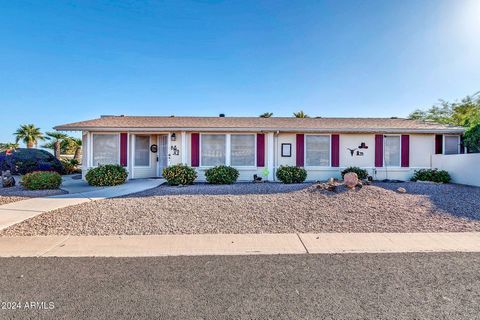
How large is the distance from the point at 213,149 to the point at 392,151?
8.57 m

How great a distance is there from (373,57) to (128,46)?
1276 cm

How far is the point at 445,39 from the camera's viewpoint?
12.6 metres

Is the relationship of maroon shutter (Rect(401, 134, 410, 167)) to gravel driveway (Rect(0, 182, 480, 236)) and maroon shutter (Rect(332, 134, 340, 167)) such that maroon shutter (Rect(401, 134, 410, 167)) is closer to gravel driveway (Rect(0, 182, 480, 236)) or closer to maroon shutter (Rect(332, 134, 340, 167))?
maroon shutter (Rect(332, 134, 340, 167))

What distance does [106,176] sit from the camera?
11.3 metres

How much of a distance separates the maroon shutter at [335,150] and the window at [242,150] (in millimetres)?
3820

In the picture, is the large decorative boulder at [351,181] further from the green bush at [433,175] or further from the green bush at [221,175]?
the green bush at [433,175]

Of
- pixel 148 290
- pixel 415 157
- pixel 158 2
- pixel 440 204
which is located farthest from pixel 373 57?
pixel 148 290

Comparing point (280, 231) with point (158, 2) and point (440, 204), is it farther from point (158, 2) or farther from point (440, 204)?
point (158, 2)

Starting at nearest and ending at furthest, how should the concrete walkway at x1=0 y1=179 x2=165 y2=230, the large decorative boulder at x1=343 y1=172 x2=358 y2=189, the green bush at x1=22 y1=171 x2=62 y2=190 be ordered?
the concrete walkway at x1=0 y1=179 x2=165 y2=230
the large decorative boulder at x1=343 y1=172 x2=358 y2=189
the green bush at x1=22 y1=171 x2=62 y2=190

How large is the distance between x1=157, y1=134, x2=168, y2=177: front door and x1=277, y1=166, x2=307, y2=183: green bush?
564cm

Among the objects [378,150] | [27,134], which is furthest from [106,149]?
Answer: [27,134]

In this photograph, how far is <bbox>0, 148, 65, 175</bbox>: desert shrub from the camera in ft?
51.4

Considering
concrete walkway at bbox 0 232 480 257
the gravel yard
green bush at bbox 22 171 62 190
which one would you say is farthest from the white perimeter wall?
green bush at bbox 22 171 62 190

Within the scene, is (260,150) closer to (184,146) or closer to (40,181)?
(184,146)
